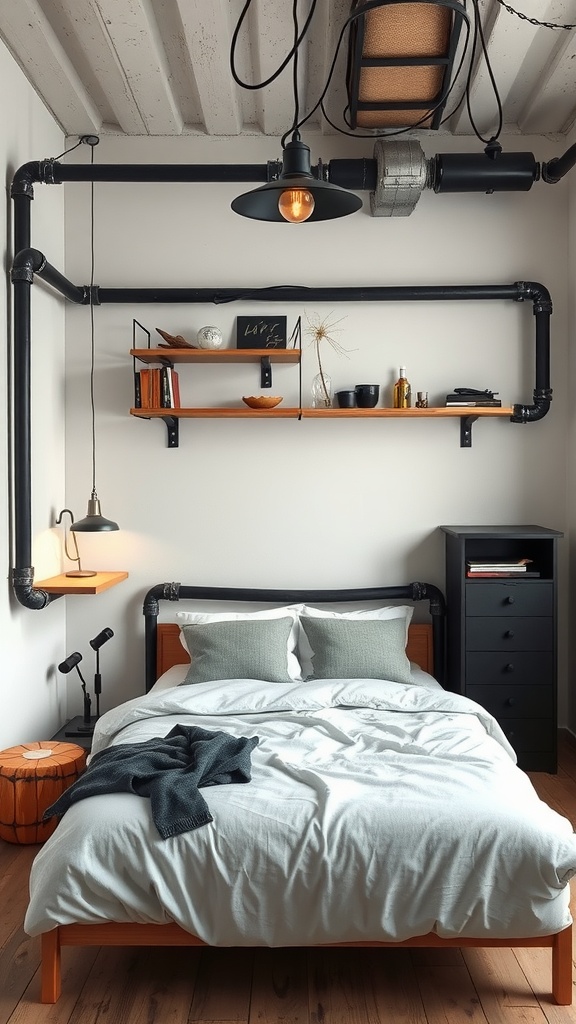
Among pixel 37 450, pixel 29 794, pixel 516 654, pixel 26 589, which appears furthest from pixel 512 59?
pixel 29 794

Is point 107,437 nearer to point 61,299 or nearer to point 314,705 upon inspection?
point 61,299

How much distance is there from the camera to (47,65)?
361 cm

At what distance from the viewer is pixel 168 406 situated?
4090 mm

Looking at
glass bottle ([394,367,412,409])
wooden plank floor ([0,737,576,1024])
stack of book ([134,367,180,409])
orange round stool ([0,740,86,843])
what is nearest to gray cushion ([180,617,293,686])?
orange round stool ([0,740,86,843])

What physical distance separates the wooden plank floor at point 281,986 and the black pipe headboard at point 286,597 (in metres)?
1.79

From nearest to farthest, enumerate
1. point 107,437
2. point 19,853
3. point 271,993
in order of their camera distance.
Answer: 1. point 271,993
2. point 19,853
3. point 107,437

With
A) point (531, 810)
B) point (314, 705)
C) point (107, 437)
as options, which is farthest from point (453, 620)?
point (107, 437)

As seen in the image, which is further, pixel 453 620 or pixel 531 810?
pixel 453 620

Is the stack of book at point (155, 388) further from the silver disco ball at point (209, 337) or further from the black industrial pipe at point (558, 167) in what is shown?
the black industrial pipe at point (558, 167)

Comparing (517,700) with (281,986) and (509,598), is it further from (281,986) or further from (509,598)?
(281,986)

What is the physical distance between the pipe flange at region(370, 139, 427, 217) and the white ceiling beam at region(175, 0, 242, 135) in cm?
77

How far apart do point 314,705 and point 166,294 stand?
2236mm

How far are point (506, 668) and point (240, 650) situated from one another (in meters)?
1.28

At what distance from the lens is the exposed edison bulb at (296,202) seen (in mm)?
2438
